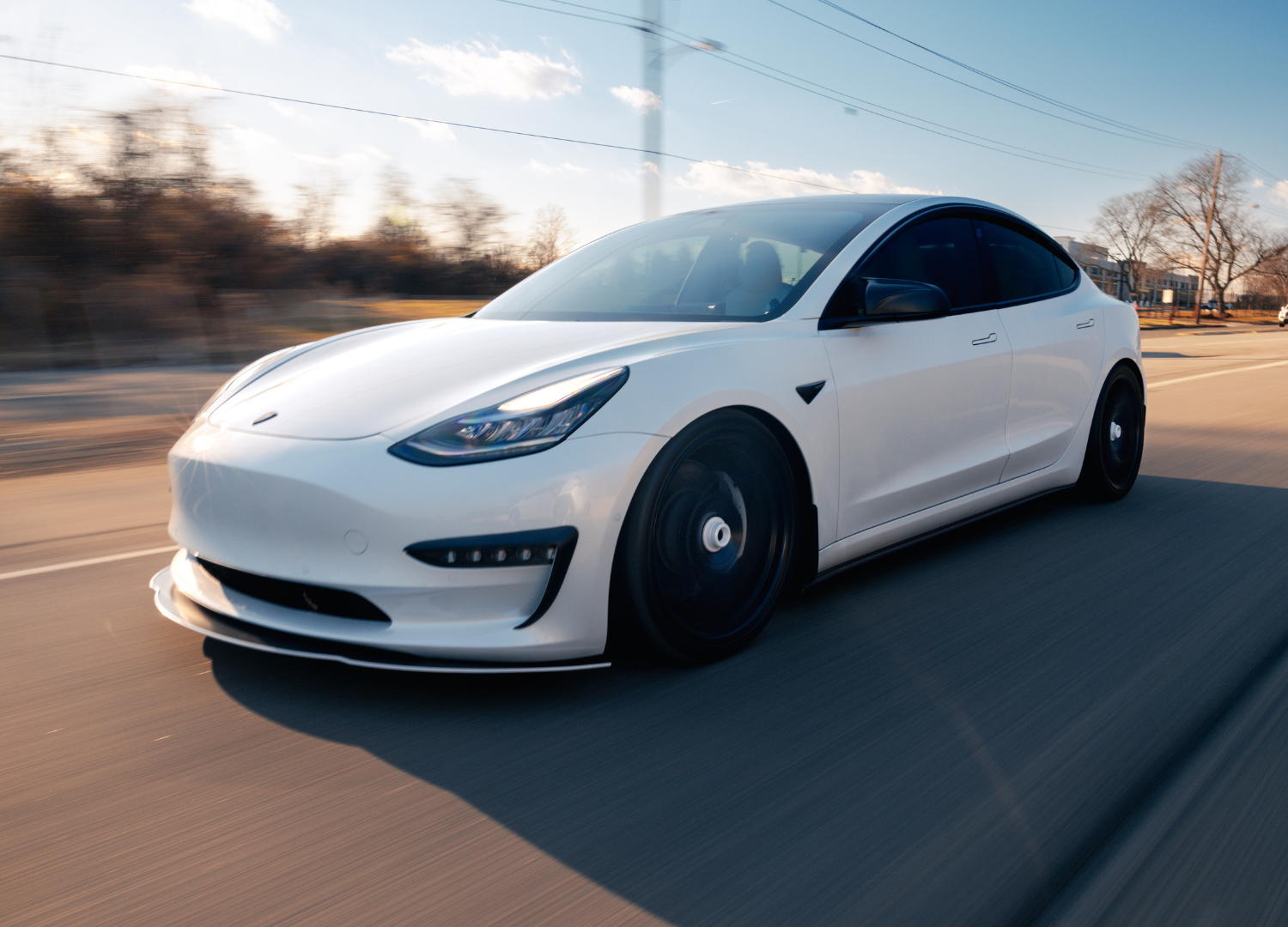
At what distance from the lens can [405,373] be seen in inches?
115

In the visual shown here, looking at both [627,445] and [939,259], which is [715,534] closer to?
[627,445]

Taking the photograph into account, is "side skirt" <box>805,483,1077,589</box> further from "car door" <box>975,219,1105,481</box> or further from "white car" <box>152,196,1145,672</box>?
"car door" <box>975,219,1105,481</box>

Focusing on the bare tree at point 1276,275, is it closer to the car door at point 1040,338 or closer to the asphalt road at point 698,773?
the car door at point 1040,338

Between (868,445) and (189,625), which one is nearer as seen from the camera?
(189,625)

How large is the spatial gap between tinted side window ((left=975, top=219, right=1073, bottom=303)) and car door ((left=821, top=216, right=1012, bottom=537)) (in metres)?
0.10

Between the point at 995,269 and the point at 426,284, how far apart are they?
643 inches

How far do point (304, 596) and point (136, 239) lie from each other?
12.0m

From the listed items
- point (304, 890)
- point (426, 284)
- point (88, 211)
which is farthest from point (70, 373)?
point (304, 890)

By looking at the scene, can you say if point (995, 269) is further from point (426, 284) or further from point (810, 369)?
point (426, 284)

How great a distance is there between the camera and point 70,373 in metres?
10.7

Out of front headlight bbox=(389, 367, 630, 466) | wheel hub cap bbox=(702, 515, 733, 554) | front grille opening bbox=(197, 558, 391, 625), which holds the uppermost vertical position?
front headlight bbox=(389, 367, 630, 466)

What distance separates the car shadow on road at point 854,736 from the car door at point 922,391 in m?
0.42

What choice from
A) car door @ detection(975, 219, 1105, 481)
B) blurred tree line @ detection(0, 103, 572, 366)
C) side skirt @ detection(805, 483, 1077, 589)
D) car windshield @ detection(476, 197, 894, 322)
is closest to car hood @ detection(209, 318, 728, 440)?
car windshield @ detection(476, 197, 894, 322)

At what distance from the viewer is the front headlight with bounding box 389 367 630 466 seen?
2480 millimetres
